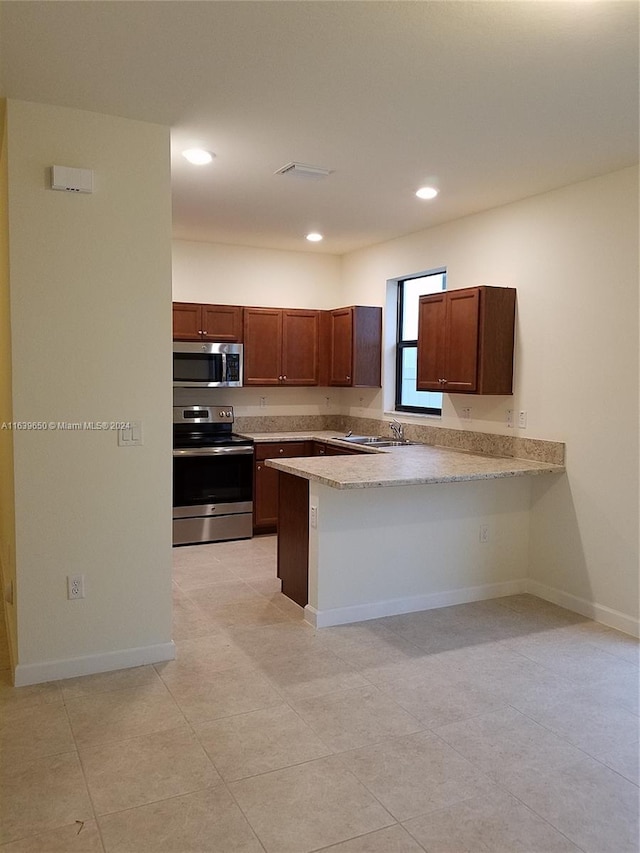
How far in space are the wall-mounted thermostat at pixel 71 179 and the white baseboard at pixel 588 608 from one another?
3614 mm

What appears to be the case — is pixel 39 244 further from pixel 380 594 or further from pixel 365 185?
pixel 380 594

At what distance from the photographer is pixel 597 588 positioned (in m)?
4.09

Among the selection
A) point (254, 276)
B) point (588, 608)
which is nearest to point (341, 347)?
point (254, 276)

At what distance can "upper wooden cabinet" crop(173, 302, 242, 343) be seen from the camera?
19.6 feet

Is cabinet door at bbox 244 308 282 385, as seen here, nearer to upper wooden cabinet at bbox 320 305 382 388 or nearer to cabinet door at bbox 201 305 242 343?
cabinet door at bbox 201 305 242 343

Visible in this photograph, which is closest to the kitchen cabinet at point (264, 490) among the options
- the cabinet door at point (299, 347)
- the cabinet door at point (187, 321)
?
the cabinet door at point (299, 347)

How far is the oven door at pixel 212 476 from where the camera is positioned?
18.4ft

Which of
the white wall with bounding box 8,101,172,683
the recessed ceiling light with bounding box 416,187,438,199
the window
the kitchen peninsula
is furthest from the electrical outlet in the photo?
the window

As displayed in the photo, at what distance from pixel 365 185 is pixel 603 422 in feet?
6.76

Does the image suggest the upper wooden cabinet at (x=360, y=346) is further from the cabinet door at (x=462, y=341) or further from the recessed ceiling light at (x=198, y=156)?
the recessed ceiling light at (x=198, y=156)

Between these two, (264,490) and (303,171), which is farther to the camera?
(264,490)

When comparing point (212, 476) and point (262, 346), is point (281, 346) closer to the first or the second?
point (262, 346)

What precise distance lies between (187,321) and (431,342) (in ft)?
7.44

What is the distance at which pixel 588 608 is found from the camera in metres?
4.14
